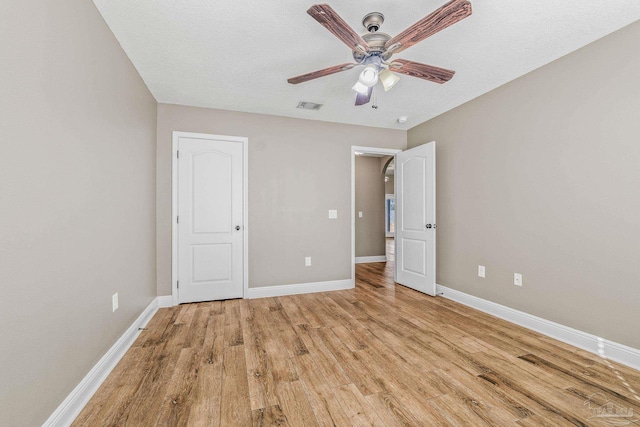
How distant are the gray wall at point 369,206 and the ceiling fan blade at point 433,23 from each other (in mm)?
4599

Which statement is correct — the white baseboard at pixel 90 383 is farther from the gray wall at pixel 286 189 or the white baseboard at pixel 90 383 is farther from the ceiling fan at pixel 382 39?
A: the ceiling fan at pixel 382 39

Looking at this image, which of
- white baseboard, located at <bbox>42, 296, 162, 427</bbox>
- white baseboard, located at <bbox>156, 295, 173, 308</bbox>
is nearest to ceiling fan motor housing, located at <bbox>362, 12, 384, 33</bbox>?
white baseboard, located at <bbox>42, 296, 162, 427</bbox>

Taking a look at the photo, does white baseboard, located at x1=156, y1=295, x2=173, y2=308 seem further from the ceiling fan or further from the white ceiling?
the ceiling fan

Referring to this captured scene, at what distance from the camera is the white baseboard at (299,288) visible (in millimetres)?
3746

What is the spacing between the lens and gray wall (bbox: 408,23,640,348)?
2.09 m

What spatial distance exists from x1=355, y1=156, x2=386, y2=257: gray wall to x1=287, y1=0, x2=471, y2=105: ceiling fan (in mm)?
4068

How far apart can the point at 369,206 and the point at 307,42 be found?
4596mm

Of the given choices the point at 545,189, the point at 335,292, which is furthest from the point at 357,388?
the point at 545,189

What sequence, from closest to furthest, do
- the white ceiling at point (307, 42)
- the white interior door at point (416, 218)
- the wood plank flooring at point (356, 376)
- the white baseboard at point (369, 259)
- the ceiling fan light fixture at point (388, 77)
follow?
1. the wood plank flooring at point (356, 376)
2. the white ceiling at point (307, 42)
3. the ceiling fan light fixture at point (388, 77)
4. the white interior door at point (416, 218)
5. the white baseboard at point (369, 259)

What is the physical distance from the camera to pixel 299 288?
12.9 feet

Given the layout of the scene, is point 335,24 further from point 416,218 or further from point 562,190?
point 416,218

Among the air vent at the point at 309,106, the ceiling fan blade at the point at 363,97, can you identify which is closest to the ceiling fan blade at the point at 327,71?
the ceiling fan blade at the point at 363,97

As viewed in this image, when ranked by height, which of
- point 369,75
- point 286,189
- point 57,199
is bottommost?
point 57,199

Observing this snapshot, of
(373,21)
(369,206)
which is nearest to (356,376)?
(373,21)
